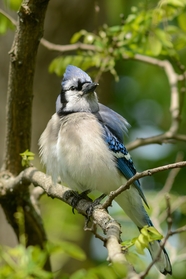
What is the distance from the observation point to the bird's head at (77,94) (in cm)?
407

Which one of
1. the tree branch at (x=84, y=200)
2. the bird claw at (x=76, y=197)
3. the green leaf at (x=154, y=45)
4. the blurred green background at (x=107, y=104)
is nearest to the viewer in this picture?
the tree branch at (x=84, y=200)

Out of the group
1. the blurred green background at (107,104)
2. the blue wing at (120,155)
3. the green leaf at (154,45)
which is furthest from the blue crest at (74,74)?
the blurred green background at (107,104)

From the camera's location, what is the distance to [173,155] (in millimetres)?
7039

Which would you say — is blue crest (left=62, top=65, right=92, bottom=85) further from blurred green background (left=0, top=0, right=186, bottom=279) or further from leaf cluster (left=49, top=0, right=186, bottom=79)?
blurred green background (left=0, top=0, right=186, bottom=279)

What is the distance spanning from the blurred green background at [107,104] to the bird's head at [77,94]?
0.74m

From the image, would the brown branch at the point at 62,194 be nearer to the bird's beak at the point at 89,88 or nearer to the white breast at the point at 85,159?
the white breast at the point at 85,159

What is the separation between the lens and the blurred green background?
17.2 feet

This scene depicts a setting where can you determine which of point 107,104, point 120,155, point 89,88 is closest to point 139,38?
point 89,88

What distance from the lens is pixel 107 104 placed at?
21.9ft

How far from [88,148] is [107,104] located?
3.04 meters

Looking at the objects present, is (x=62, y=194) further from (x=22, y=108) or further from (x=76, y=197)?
(x=22, y=108)

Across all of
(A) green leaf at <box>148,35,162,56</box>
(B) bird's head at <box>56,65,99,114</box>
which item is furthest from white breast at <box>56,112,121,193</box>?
(A) green leaf at <box>148,35,162,56</box>

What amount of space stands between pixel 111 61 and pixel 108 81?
215 cm

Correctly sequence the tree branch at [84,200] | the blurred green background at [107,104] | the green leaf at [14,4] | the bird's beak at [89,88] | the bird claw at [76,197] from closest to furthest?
the tree branch at [84,200]
the green leaf at [14,4]
the bird claw at [76,197]
the bird's beak at [89,88]
the blurred green background at [107,104]
